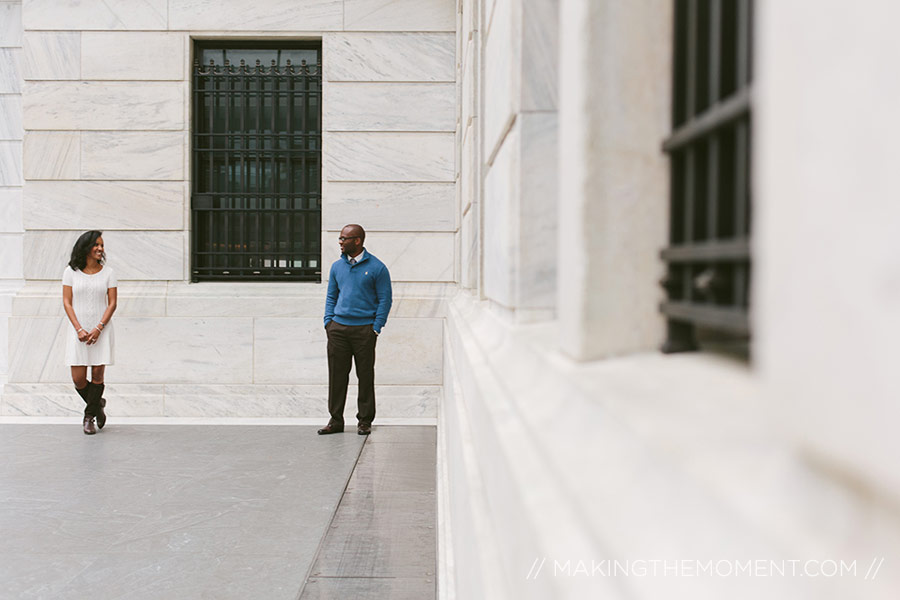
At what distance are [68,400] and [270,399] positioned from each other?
8.01 ft

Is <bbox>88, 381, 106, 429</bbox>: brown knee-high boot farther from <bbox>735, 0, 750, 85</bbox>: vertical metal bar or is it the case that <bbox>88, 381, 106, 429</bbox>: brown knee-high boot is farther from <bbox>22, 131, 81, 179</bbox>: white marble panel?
<bbox>735, 0, 750, 85</bbox>: vertical metal bar

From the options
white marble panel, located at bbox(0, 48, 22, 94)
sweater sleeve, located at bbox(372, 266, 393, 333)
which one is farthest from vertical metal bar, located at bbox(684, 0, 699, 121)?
white marble panel, located at bbox(0, 48, 22, 94)

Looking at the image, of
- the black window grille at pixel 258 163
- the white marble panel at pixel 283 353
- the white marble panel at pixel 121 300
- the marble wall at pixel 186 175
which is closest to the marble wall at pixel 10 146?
the white marble panel at pixel 121 300

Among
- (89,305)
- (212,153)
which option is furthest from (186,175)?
(89,305)

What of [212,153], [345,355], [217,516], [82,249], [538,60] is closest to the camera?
[538,60]

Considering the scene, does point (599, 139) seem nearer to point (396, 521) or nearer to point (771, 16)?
point (771, 16)

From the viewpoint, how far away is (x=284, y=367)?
8180mm

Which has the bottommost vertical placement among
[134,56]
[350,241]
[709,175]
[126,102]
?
[709,175]

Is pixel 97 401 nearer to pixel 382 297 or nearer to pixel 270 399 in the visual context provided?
pixel 270 399

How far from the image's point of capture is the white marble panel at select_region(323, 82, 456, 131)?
27.1 feet

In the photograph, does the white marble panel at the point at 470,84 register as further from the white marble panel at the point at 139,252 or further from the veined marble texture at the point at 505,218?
the white marble panel at the point at 139,252

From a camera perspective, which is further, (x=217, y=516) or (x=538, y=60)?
(x=217, y=516)

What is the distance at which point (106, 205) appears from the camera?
27.2ft

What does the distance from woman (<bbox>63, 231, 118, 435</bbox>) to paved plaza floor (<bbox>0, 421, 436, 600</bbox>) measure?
0.81m
